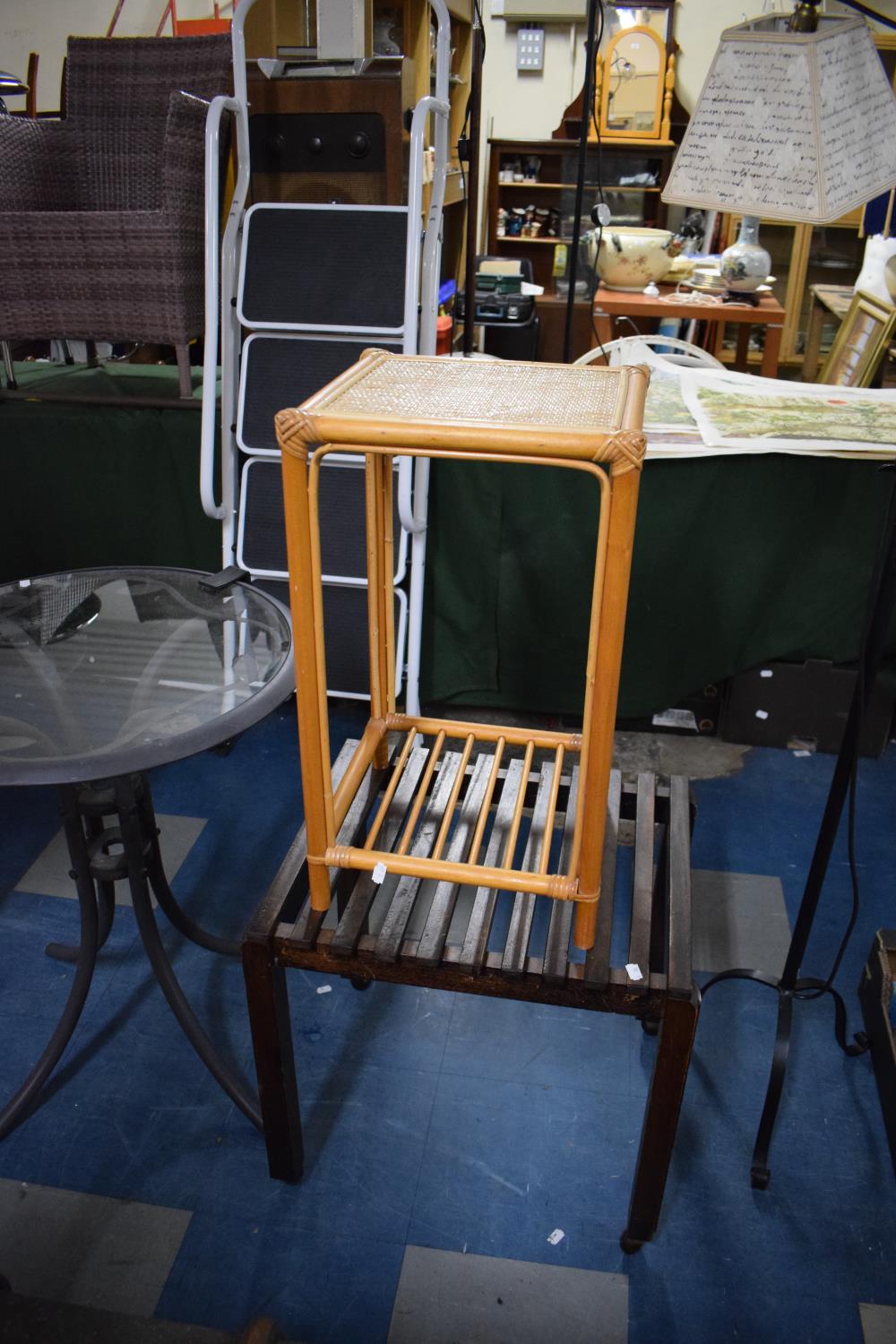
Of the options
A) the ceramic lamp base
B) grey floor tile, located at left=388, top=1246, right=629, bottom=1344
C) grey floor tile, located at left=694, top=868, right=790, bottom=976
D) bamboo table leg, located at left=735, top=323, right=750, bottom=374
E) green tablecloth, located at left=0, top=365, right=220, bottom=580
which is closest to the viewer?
grey floor tile, located at left=388, top=1246, right=629, bottom=1344

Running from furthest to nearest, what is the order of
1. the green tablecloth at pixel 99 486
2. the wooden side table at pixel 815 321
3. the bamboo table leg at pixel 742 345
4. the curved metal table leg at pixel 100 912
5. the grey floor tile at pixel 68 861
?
the wooden side table at pixel 815 321 < the bamboo table leg at pixel 742 345 < the green tablecloth at pixel 99 486 < the grey floor tile at pixel 68 861 < the curved metal table leg at pixel 100 912

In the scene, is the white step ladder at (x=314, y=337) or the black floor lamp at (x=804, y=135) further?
the white step ladder at (x=314, y=337)

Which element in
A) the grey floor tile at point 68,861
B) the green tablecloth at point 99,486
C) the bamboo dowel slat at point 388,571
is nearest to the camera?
the bamboo dowel slat at point 388,571

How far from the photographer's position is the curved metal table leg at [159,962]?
1.43 m

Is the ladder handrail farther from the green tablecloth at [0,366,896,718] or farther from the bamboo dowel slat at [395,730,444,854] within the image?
the bamboo dowel slat at [395,730,444,854]

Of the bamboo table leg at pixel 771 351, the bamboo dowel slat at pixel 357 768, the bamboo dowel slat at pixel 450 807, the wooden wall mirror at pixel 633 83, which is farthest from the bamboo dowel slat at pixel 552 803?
the wooden wall mirror at pixel 633 83

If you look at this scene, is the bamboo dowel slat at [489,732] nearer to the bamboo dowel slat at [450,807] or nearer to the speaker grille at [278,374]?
the bamboo dowel slat at [450,807]

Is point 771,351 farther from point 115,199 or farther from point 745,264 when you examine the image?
point 115,199

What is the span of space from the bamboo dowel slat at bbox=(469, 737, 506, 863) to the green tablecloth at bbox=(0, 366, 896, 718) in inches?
32.7

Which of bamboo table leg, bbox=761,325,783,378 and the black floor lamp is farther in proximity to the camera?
bamboo table leg, bbox=761,325,783,378

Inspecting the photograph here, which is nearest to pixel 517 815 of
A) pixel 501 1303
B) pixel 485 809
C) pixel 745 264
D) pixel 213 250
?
pixel 485 809

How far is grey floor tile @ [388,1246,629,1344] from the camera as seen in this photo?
1238 millimetres

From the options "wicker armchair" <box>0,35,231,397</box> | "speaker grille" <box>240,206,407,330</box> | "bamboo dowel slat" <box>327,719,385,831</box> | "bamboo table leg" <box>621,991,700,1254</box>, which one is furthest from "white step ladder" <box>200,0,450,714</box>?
"bamboo table leg" <box>621,991,700,1254</box>

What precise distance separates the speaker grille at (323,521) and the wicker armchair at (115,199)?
1.06 ft
